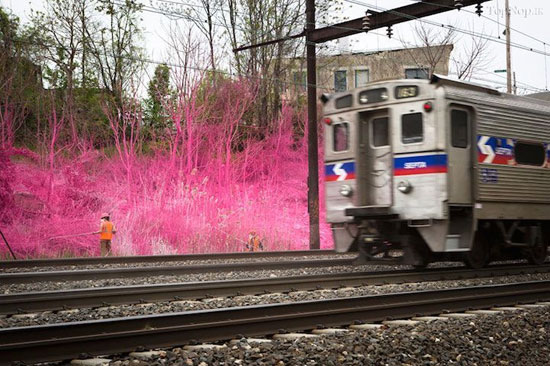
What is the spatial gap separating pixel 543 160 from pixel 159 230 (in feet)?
36.2

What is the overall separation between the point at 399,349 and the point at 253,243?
13042 millimetres

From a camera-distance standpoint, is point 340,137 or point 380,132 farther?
point 340,137

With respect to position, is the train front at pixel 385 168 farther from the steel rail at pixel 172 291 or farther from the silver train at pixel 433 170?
the steel rail at pixel 172 291

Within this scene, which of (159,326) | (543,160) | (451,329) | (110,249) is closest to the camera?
(159,326)

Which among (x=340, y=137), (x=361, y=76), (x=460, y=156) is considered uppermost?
(x=361, y=76)

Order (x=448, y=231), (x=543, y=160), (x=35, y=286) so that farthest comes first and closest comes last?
1. (x=543, y=160)
2. (x=448, y=231)
3. (x=35, y=286)

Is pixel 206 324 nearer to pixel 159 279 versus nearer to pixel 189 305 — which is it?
pixel 189 305

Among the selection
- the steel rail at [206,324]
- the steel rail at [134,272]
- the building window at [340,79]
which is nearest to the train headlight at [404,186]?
the steel rail at [134,272]

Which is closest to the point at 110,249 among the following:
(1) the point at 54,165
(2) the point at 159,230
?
(2) the point at 159,230

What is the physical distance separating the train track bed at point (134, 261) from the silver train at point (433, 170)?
335cm

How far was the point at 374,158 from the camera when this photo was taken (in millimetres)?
12492

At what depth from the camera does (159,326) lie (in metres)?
6.50

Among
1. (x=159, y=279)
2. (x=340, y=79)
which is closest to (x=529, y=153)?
(x=159, y=279)

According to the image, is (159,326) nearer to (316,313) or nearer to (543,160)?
(316,313)
